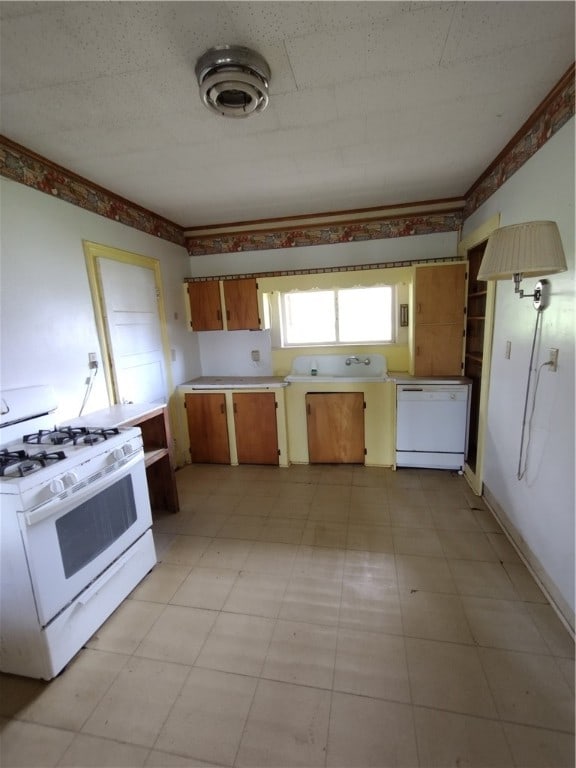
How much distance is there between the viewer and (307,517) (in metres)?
2.55

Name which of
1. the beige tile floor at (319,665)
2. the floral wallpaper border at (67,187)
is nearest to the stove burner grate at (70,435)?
the beige tile floor at (319,665)

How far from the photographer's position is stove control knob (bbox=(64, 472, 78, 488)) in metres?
1.49

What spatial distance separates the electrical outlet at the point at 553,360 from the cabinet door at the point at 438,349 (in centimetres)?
137

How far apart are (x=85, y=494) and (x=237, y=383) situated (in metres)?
1.95

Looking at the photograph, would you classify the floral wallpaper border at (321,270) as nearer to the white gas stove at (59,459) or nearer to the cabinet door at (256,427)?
the cabinet door at (256,427)

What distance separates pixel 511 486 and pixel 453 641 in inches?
42.1

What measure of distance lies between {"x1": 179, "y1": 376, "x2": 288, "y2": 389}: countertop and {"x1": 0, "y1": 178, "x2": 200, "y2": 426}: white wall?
103 centimetres

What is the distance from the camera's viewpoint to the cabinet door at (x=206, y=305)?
3502 mm

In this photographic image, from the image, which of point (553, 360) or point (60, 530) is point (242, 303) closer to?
point (60, 530)

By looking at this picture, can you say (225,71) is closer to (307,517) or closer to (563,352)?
(563,352)

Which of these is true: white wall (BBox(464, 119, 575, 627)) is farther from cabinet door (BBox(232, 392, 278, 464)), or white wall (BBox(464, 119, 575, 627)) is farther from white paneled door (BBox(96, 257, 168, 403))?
white paneled door (BBox(96, 257, 168, 403))

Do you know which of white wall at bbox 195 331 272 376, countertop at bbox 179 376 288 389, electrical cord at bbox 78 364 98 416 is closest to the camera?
electrical cord at bbox 78 364 98 416

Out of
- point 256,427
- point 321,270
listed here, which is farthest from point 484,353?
point 256,427

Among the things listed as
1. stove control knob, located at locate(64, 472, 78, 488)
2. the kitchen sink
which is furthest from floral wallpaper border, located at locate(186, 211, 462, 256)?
stove control knob, located at locate(64, 472, 78, 488)
